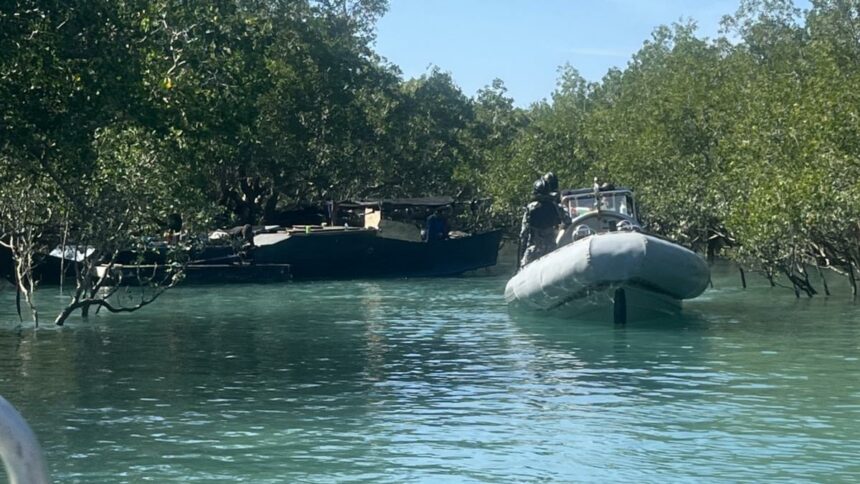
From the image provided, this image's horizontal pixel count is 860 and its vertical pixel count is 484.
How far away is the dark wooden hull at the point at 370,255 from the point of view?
131 feet

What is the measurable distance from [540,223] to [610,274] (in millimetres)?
2808

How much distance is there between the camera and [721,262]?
49750 millimetres

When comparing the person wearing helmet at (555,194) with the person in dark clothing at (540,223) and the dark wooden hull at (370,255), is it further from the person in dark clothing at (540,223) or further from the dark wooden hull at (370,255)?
the dark wooden hull at (370,255)

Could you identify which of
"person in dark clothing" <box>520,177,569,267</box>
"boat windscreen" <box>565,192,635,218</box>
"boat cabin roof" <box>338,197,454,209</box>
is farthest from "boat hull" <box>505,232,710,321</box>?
"boat cabin roof" <box>338,197,454,209</box>

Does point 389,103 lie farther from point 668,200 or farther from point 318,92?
point 668,200

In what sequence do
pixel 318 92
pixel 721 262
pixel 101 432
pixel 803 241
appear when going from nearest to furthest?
pixel 101 432
pixel 803 241
pixel 318 92
pixel 721 262

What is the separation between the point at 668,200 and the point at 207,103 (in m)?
23.0

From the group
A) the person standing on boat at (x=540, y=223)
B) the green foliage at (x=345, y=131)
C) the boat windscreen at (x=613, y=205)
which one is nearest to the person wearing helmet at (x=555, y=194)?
the person standing on boat at (x=540, y=223)

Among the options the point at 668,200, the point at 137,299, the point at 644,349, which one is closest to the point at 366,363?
the point at 644,349

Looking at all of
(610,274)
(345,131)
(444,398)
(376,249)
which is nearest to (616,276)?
(610,274)

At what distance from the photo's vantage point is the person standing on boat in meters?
21.4

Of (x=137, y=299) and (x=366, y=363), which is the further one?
Result: (x=137, y=299)

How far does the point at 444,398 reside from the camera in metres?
12.9

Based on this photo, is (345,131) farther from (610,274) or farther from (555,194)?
(610,274)
